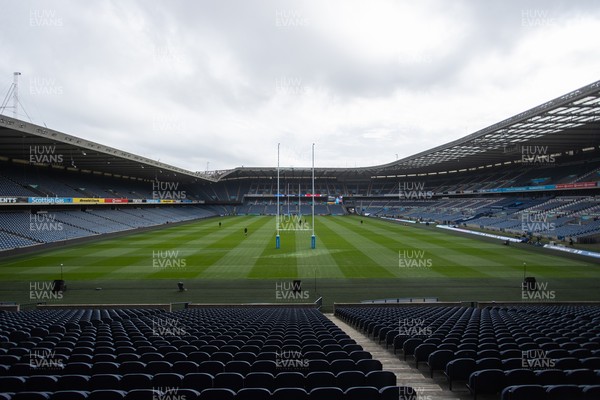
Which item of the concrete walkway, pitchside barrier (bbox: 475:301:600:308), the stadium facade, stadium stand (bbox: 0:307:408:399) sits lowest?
pitchside barrier (bbox: 475:301:600:308)

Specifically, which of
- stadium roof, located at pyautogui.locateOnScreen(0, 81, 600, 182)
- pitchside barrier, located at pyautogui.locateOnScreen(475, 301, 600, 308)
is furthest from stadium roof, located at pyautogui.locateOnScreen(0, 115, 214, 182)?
pitchside barrier, located at pyautogui.locateOnScreen(475, 301, 600, 308)

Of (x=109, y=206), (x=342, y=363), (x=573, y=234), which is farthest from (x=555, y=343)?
(x=109, y=206)

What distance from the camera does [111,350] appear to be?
7223 mm

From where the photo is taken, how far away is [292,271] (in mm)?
25906

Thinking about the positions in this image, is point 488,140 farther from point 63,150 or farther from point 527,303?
point 63,150

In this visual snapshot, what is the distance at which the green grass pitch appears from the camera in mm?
20203

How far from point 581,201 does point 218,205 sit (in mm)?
90225

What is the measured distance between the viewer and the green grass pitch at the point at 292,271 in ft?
66.3

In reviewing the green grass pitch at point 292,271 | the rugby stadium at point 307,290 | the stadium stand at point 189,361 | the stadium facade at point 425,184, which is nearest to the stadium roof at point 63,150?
the stadium facade at point 425,184

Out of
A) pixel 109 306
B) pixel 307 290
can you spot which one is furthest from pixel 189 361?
pixel 307 290

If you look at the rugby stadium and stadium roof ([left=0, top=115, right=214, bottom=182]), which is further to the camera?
stadium roof ([left=0, top=115, right=214, bottom=182])

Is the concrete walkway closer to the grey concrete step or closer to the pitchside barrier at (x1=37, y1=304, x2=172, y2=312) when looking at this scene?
the grey concrete step

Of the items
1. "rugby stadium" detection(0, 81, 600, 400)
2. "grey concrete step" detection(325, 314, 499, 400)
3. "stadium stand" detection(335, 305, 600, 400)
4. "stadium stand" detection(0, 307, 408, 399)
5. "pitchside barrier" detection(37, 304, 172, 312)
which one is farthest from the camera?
"pitchside barrier" detection(37, 304, 172, 312)

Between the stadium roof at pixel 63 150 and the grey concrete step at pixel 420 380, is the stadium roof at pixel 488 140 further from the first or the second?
the grey concrete step at pixel 420 380
